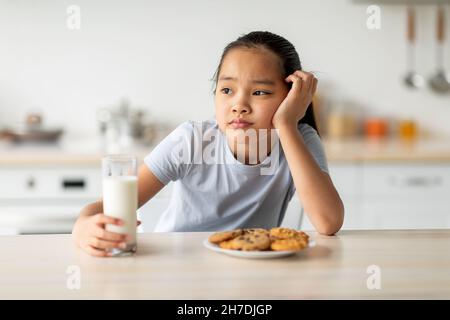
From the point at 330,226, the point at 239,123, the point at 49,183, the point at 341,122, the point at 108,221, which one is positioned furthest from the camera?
the point at 341,122

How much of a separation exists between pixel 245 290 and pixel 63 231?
1869 mm

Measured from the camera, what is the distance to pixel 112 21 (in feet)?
10.00

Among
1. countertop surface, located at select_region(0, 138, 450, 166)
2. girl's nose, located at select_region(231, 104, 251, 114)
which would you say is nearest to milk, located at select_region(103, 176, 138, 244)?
girl's nose, located at select_region(231, 104, 251, 114)

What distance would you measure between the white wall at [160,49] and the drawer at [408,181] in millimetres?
683

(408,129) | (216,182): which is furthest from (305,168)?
(408,129)

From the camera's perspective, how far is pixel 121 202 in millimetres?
1071

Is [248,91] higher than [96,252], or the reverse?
[248,91]

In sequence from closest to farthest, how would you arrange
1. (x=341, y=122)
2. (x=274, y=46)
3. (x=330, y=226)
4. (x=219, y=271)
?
(x=219, y=271) < (x=330, y=226) < (x=274, y=46) < (x=341, y=122)

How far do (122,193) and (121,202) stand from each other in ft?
0.05

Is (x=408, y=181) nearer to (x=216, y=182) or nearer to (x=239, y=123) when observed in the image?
(x=216, y=182)

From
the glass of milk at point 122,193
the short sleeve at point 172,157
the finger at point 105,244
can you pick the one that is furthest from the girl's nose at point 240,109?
the finger at point 105,244

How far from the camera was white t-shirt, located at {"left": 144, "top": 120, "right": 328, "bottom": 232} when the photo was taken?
4.91ft

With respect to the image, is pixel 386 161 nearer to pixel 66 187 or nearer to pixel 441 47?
pixel 441 47
